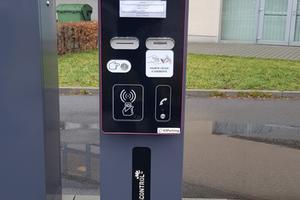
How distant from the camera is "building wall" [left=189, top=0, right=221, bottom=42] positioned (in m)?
15.1

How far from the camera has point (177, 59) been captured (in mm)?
2086

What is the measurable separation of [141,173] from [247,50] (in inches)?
475

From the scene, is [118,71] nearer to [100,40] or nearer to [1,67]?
[100,40]

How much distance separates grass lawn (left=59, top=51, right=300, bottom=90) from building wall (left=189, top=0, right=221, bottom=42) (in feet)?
11.2

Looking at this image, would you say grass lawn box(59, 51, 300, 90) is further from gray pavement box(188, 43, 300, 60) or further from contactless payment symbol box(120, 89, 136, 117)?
contactless payment symbol box(120, 89, 136, 117)

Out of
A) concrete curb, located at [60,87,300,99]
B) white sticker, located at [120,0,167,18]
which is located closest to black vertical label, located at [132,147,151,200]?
white sticker, located at [120,0,167,18]

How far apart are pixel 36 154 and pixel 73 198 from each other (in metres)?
1.44

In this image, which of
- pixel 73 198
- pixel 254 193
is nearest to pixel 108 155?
pixel 73 198

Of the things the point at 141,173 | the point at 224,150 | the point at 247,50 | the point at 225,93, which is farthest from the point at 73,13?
the point at 141,173

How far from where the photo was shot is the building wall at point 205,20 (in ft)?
49.6

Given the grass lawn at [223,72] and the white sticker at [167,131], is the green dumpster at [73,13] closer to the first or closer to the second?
the grass lawn at [223,72]

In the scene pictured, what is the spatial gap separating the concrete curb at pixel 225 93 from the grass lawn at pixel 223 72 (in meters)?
0.24

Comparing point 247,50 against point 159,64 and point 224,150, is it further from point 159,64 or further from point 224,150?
point 159,64

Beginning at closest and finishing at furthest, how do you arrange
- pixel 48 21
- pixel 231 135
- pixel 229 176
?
pixel 48 21 < pixel 229 176 < pixel 231 135
